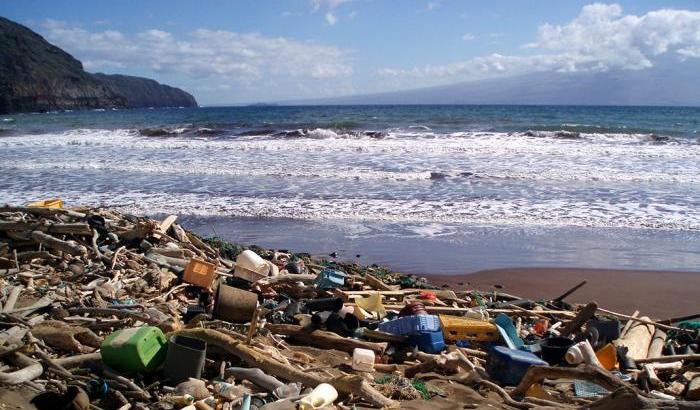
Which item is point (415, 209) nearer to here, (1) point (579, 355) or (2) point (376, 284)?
(2) point (376, 284)

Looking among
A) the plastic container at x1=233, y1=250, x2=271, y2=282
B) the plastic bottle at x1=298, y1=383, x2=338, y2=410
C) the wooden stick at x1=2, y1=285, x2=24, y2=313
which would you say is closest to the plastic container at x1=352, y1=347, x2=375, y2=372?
the plastic bottle at x1=298, y1=383, x2=338, y2=410

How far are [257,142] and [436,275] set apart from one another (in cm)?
1940

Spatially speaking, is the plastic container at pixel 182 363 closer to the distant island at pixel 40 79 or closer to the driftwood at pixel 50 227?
the driftwood at pixel 50 227

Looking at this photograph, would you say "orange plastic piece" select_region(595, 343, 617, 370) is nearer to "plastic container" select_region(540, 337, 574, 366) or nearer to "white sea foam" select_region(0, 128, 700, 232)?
"plastic container" select_region(540, 337, 574, 366)

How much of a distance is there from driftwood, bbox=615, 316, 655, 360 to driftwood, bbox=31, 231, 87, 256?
5.53 m

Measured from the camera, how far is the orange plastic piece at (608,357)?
455 cm

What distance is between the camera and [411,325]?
15.8 feet

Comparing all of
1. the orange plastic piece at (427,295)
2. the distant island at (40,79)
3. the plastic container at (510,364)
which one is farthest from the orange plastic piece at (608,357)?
the distant island at (40,79)

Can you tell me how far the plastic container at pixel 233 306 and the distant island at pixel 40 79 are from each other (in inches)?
3165

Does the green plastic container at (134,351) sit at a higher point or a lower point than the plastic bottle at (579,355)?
higher

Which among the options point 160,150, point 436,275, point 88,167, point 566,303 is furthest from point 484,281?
point 160,150

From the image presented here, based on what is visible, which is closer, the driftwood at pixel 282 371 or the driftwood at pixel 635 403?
the driftwood at pixel 635 403

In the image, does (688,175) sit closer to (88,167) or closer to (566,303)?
(566,303)

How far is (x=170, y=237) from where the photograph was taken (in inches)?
278
